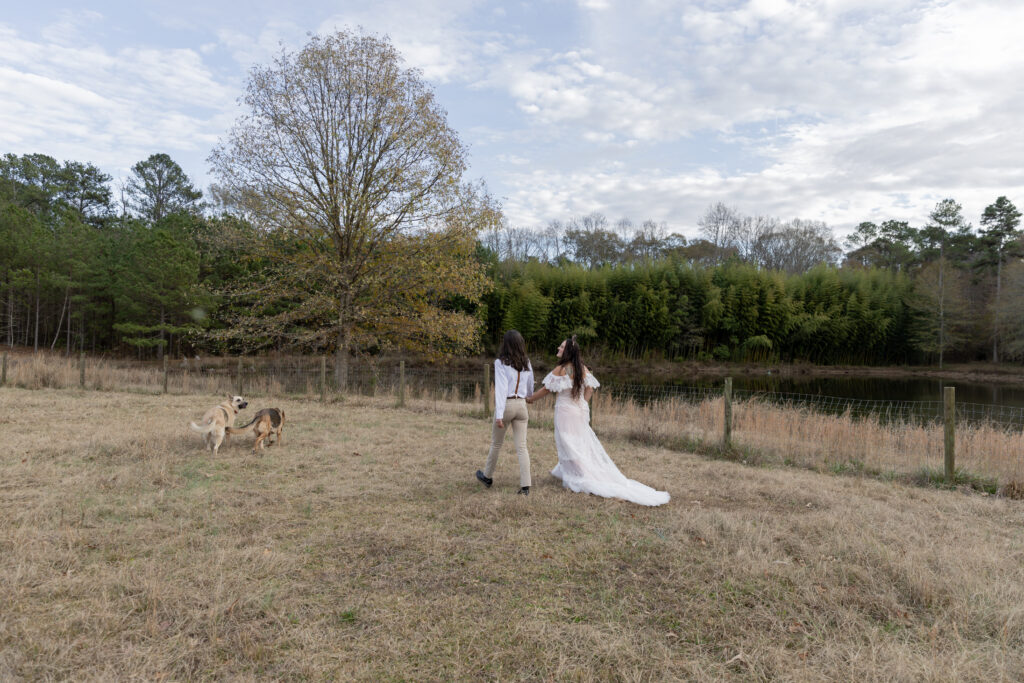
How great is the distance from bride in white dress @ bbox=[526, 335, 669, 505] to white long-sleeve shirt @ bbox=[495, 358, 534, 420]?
15cm

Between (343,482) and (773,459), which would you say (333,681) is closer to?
(343,482)

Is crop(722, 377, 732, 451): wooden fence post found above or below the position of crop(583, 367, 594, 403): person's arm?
below

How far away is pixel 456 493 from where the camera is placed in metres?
5.31

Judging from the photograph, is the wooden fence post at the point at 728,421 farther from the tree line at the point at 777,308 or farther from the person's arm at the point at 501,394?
the tree line at the point at 777,308

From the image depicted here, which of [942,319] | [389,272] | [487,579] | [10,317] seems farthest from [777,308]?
[10,317]

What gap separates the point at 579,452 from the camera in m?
5.63

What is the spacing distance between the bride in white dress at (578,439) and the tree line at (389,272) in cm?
1042

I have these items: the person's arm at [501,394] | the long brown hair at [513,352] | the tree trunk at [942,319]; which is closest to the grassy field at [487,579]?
the person's arm at [501,394]

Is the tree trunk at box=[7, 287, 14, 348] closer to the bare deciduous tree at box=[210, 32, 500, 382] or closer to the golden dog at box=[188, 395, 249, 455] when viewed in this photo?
the bare deciduous tree at box=[210, 32, 500, 382]

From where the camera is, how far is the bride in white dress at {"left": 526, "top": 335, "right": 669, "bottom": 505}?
536 centimetres

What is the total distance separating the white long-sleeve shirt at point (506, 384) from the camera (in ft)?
16.9

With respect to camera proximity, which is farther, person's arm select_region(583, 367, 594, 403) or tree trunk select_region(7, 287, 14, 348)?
tree trunk select_region(7, 287, 14, 348)

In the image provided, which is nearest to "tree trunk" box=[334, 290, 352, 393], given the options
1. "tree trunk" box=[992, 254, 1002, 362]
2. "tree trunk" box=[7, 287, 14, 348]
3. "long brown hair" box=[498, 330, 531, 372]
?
"long brown hair" box=[498, 330, 531, 372]

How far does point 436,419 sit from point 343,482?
4.85 metres
